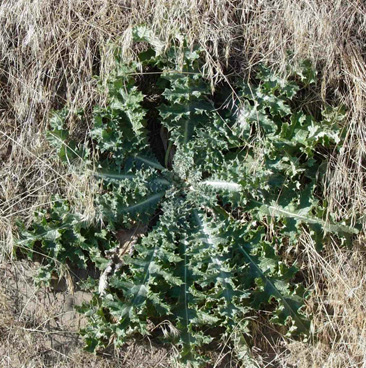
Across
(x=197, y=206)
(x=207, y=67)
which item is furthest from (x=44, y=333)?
(x=207, y=67)

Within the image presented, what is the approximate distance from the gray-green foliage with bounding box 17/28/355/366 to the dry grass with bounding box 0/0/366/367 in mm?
119

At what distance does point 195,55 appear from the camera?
311 cm

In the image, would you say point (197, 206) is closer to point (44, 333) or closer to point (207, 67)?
point (207, 67)

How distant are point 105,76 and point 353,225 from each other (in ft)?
4.86

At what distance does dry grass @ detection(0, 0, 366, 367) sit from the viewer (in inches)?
122

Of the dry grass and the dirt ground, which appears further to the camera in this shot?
the dirt ground

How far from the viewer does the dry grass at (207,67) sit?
3102mm

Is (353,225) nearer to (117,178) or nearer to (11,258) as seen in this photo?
(117,178)

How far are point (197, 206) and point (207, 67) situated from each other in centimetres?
72

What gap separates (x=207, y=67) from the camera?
3.19 metres

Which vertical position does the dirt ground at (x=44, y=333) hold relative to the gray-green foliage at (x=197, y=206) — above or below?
below

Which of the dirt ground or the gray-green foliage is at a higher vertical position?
the gray-green foliage

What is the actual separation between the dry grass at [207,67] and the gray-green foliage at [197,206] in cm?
12

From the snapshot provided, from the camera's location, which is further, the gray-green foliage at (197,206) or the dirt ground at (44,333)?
the dirt ground at (44,333)
